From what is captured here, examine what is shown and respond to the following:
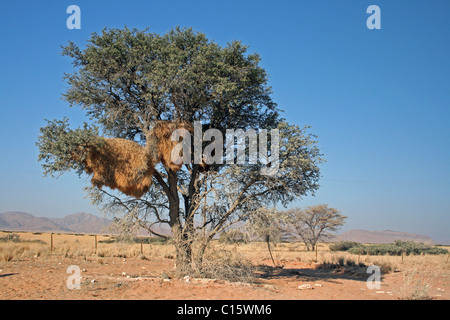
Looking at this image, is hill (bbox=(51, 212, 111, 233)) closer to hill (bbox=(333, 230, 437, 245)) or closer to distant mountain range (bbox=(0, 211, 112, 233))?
distant mountain range (bbox=(0, 211, 112, 233))

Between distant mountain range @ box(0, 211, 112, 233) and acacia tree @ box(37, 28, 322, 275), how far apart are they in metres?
136

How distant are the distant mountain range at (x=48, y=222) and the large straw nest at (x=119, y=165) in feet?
450

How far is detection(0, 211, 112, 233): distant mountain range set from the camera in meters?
143

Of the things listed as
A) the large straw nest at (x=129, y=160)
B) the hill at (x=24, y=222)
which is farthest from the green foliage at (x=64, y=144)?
the hill at (x=24, y=222)

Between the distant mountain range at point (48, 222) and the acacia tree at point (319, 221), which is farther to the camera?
the distant mountain range at point (48, 222)

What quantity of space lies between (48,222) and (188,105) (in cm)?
17177

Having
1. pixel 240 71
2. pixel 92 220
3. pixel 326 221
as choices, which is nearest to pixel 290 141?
pixel 240 71

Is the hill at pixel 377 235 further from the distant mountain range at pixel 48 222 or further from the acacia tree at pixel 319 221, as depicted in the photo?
the distant mountain range at pixel 48 222

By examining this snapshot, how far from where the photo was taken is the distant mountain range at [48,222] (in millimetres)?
142650

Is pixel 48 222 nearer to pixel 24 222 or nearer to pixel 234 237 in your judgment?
pixel 24 222

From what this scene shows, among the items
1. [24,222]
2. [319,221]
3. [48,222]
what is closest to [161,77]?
[319,221]

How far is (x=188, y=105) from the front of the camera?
13.1 meters
